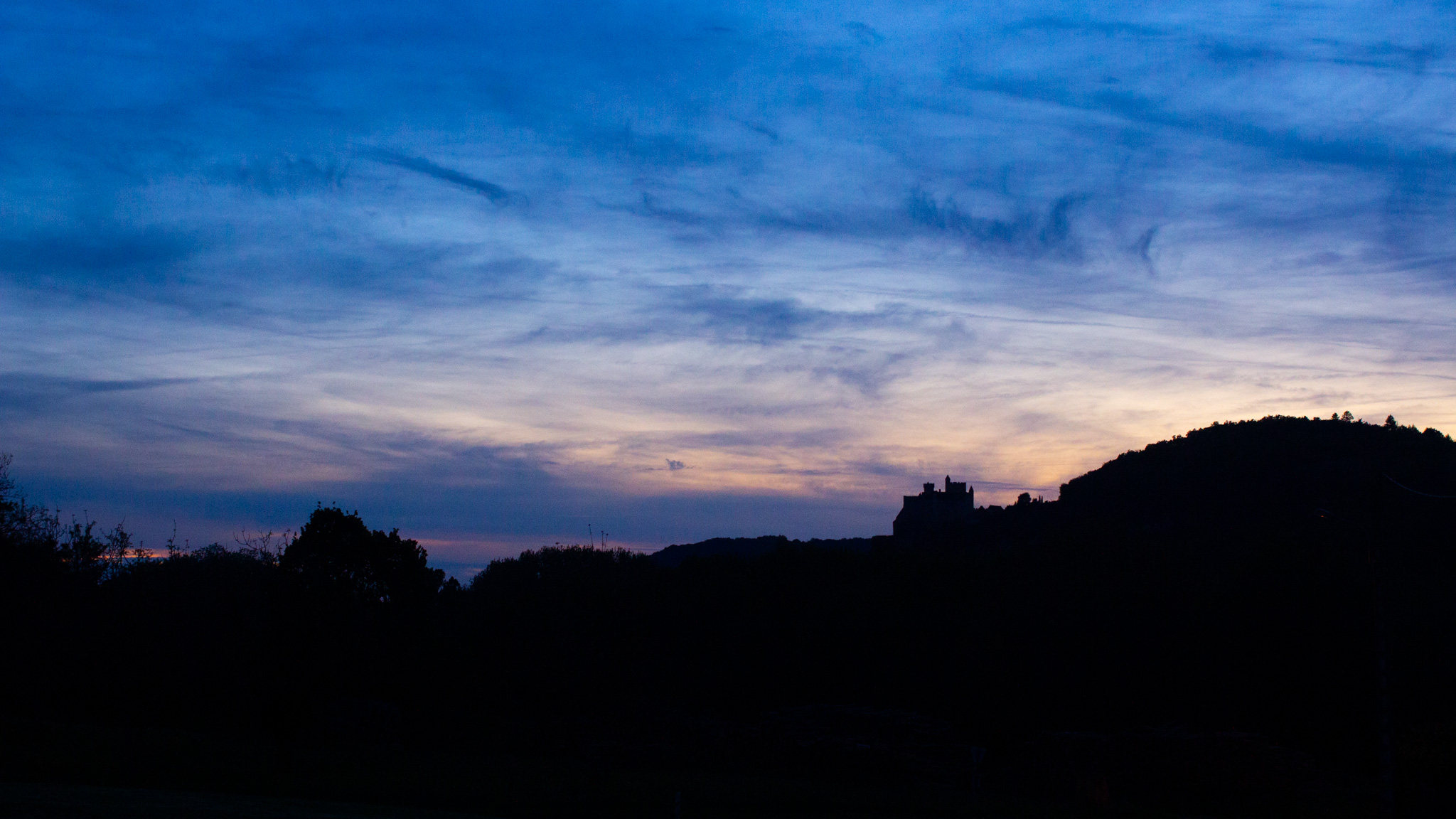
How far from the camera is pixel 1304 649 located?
42.4 metres

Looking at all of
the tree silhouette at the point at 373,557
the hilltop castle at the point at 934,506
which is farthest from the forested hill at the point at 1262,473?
the tree silhouette at the point at 373,557

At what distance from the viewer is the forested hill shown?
62.4m

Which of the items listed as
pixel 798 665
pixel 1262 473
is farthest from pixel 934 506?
pixel 798 665

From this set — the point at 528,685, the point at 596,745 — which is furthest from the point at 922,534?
the point at 596,745

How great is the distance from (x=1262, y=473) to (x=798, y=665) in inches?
1546

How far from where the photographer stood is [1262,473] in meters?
72.4

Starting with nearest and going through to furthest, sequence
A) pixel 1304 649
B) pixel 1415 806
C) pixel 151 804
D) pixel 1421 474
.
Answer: pixel 151 804 → pixel 1415 806 → pixel 1304 649 → pixel 1421 474

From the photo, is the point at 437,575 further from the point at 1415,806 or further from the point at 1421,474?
the point at 1421,474

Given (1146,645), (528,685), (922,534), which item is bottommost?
(528,685)

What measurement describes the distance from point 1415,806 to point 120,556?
128ft

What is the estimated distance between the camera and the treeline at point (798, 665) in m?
27.4

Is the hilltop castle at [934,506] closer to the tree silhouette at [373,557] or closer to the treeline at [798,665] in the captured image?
the treeline at [798,665]

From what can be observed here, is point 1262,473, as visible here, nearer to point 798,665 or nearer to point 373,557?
point 798,665

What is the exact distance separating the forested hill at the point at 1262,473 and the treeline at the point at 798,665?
1.44 feet
